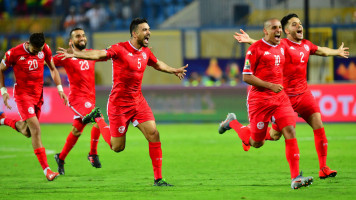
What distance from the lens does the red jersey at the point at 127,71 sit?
9.63 metres

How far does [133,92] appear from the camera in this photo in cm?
985

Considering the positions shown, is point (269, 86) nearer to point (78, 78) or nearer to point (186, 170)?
point (186, 170)

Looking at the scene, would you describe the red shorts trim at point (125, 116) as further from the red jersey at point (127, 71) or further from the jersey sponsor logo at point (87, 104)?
the jersey sponsor logo at point (87, 104)

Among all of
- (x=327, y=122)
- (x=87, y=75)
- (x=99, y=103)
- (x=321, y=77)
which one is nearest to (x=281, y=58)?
(x=87, y=75)

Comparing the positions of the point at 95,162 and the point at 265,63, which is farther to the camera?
the point at 95,162

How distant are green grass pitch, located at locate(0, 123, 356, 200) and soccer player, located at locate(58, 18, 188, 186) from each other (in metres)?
0.64

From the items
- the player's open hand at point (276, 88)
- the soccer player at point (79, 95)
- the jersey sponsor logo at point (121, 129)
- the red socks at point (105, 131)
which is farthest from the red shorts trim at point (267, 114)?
the soccer player at point (79, 95)

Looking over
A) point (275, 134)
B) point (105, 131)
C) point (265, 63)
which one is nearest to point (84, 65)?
point (105, 131)

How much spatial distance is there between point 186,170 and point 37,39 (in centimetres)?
346

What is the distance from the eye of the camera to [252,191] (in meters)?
8.98

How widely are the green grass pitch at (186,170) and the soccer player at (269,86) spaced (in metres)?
0.83

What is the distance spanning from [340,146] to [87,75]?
6388 mm

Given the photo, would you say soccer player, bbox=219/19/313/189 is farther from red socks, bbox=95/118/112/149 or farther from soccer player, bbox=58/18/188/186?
red socks, bbox=95/118/112/149

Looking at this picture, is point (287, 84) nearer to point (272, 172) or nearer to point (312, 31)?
point (272, 172)
